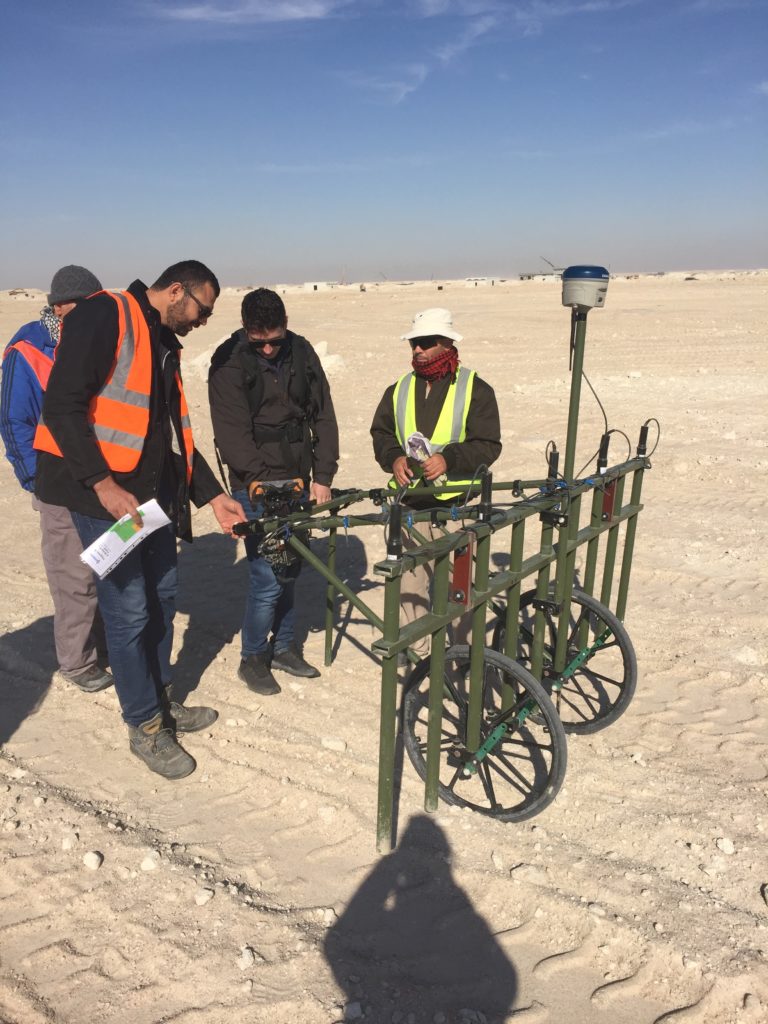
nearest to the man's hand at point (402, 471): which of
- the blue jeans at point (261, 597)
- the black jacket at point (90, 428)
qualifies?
the blue jeans at point (261, 597)

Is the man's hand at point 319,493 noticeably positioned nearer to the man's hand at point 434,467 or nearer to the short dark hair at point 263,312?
the man's hand at point 434,467

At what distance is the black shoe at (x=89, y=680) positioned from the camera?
Result: 14.9ft

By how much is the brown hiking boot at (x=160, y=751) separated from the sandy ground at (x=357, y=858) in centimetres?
8

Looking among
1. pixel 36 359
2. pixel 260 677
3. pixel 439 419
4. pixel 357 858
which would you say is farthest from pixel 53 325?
pixel 357 858

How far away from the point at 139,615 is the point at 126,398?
1.01 metres

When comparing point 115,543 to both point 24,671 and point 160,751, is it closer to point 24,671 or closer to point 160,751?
point 160,751

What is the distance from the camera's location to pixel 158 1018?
8.20 ft

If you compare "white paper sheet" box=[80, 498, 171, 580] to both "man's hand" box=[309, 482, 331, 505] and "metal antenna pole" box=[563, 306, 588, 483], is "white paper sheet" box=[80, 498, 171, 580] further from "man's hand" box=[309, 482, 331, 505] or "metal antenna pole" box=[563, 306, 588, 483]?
"metal antenna pole" box=[563, 306, 588, 483]

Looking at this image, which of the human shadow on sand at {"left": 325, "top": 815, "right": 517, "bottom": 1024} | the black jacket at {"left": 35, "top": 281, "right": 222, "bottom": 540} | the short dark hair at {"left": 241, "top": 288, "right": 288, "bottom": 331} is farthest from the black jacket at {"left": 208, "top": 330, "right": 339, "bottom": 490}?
the human shadow on sand at {"left": 325, "top": 815, "right": 517, "bottom": 1024}

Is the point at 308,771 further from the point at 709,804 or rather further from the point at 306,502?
the point at 709,804

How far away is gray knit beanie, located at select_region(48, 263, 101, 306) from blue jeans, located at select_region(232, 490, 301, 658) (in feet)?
4.50

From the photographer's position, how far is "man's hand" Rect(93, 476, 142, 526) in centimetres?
315

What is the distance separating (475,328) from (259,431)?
→ 65.1ft

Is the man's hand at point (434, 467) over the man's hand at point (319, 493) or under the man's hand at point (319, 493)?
over
